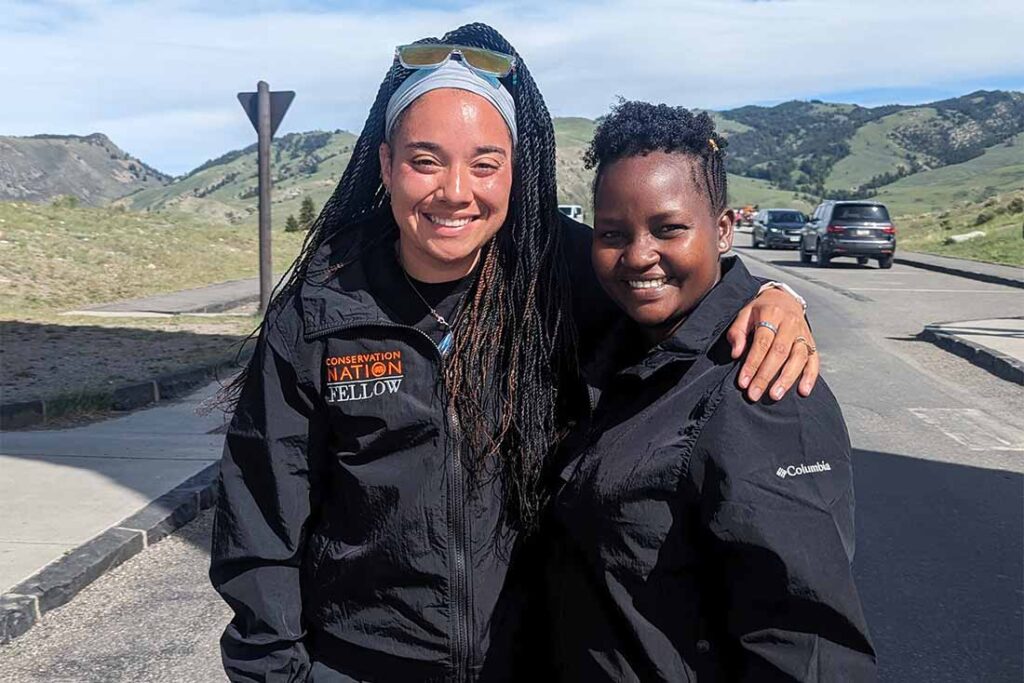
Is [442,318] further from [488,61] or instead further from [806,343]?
[806,343]

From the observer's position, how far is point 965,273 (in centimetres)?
2247

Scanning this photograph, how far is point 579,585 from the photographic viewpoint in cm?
166

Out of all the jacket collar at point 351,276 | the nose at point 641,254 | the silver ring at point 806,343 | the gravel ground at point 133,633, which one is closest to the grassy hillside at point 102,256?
the gravel ground at point 133,633

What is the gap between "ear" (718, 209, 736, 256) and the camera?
1.89 m

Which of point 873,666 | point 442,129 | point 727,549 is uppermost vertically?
point 442,129

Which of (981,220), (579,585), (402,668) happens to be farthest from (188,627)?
(981,220)

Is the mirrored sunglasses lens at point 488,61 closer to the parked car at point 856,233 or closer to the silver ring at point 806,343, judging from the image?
the silver ring at point 806,343

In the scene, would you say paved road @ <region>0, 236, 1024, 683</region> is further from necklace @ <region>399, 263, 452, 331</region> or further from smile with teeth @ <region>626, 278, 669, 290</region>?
smile with teeth @ <region>626, 278, 669, 290</region>

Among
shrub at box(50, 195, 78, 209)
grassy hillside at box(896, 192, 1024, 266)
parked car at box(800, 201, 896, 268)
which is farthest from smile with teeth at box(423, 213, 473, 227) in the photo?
shrub at box(50, 195, 78, 209)

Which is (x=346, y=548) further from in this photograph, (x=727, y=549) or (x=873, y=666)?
(x=873, y=666)

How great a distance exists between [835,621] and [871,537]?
164 inches

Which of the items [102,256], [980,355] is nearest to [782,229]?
[102,256]

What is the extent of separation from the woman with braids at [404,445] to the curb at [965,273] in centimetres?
1984

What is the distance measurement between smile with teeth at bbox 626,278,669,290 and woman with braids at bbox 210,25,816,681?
20 centimetres
